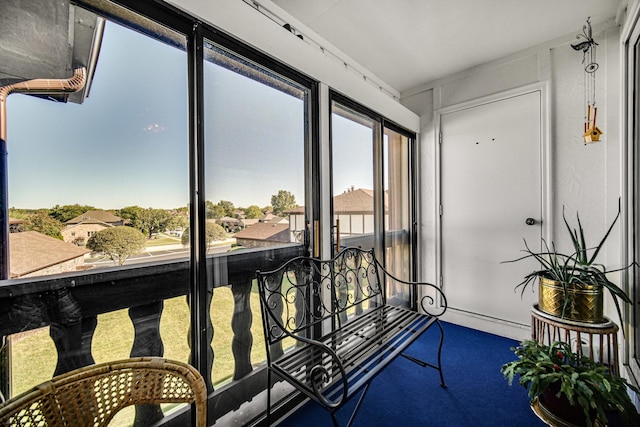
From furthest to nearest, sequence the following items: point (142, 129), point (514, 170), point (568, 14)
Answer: point (514, 170), point (568, 14), point (142, 129)

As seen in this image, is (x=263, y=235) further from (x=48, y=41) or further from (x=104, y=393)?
(x=48, y=41)

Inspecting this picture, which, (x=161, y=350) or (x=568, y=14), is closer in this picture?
(x=161, y=350)

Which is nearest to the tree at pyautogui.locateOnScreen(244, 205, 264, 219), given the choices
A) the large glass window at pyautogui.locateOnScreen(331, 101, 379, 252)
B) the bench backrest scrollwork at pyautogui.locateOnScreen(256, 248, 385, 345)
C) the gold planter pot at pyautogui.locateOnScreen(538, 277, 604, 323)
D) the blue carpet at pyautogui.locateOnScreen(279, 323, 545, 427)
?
the bench backrest scrollwork at pyautogui.locateOnScreen(256, 248, 385, 345)

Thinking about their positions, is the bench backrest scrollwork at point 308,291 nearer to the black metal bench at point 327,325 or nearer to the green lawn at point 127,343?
the black metal bench at point 327,325

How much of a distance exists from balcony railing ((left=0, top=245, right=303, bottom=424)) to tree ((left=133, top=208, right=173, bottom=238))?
16 centimetres

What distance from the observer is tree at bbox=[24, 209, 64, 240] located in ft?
3.06

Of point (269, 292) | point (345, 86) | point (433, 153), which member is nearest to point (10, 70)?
point (269, 292)

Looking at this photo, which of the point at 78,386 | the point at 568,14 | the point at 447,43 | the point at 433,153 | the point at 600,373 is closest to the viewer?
the point at 78,386

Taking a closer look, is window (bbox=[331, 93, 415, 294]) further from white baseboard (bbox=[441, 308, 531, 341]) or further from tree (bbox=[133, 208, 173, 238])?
tree (bbox=[133, 208, 173, 238])

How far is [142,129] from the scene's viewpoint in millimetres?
1157

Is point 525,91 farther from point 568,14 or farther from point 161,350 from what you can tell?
point 161,350

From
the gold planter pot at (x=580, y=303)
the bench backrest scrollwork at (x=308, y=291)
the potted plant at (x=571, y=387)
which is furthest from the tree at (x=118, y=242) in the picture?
the gold planter pot at (x=580, y=303)

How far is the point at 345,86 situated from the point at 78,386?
217 cm

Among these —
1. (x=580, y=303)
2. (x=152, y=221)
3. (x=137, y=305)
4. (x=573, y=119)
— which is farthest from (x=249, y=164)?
(x=573, y=119)
